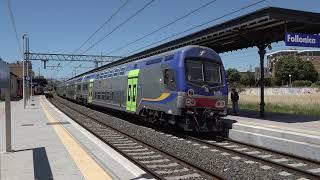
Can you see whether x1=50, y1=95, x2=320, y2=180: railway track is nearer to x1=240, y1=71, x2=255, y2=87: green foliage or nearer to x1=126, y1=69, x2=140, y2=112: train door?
x1=126, y1=69, x2=140, y2=112: train door

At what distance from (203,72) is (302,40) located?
4.02m

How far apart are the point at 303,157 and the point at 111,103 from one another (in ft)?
53.9

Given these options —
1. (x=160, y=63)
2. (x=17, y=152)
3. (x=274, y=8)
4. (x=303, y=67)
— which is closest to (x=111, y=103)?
(x=160, y=63)

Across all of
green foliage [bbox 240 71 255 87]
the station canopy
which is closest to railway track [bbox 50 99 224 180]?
the station canopy

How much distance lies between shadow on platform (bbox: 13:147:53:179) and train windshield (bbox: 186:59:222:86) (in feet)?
19.8

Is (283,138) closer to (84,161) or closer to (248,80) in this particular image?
(84,161)

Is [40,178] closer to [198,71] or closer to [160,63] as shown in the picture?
[198,71]

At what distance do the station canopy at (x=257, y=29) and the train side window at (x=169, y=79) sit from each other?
3.73 meters

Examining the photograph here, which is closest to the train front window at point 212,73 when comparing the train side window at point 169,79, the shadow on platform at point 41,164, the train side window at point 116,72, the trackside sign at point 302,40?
the train side window at point 169,79

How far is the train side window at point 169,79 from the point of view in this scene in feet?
54.6

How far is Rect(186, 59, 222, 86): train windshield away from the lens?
53.9 ft

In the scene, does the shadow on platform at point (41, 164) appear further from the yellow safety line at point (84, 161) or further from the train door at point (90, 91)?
the train door at point (90, 91)

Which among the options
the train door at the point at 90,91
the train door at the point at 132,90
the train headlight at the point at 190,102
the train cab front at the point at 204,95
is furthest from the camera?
the train door at the point at 90,91

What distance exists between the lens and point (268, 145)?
14188 mm
